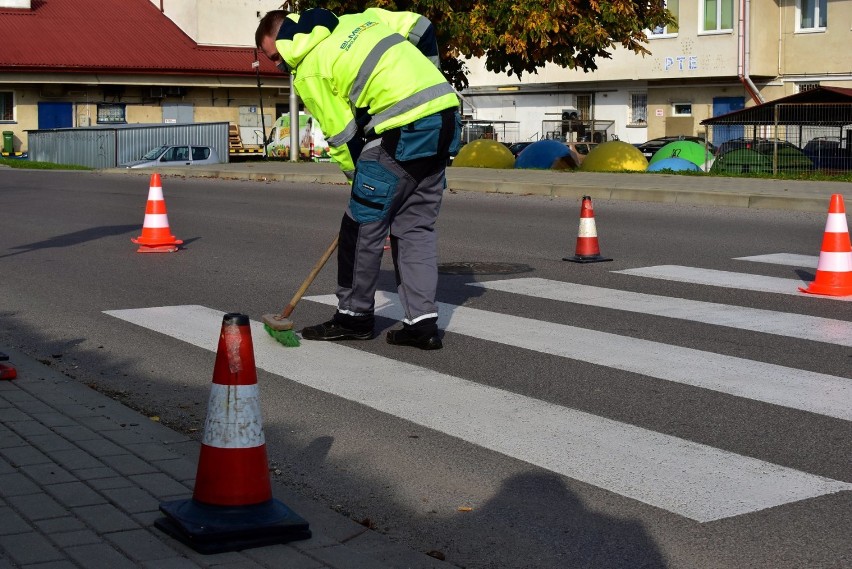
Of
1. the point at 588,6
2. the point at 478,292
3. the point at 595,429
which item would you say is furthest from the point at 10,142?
the point at 595,429

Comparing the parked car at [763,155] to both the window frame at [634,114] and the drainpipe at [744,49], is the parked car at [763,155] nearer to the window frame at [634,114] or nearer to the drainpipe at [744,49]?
the drainpipe at [744,49]

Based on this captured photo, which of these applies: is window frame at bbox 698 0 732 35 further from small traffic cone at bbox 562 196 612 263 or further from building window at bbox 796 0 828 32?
small traffic cone at bbox 562 196 612 263

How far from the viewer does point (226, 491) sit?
3920 millimetres

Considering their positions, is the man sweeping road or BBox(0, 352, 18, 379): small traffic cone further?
the man sweeping road

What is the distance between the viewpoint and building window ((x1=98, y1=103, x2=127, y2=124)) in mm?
48062

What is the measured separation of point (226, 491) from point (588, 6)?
24.9 m

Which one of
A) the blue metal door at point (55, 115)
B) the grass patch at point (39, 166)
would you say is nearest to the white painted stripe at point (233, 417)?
the grass patch at point (39, 166)

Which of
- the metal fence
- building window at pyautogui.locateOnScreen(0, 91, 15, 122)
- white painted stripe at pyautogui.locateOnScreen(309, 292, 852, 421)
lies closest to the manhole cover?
white painted stripe at pyautogui.locateOnScreen(309, 292, 852, 421)

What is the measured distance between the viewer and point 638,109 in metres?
49.3

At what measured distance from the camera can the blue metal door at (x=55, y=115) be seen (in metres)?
46.8

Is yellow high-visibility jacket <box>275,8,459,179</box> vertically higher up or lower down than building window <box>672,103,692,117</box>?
lower down

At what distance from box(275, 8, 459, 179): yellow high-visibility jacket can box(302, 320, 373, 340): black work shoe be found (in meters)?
1.04

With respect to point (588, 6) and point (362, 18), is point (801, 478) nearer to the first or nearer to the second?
point (362, 18)

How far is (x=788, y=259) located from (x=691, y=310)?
310 cm
